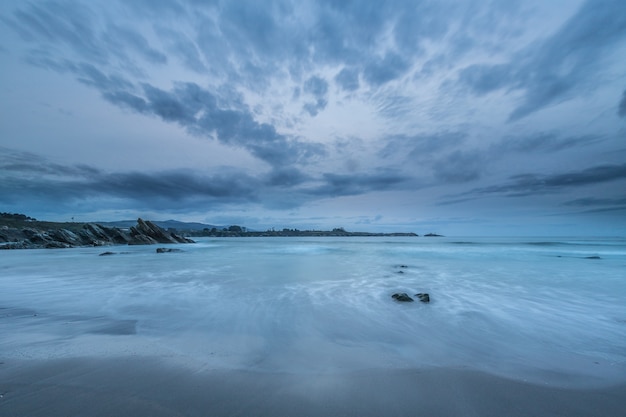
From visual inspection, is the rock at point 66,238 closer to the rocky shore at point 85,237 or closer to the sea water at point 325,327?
the rocky shore at point 85,237

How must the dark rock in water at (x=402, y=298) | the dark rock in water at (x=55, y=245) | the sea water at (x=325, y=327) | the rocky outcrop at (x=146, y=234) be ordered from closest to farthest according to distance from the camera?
the sea water at (x=325, y=327) → the dark rock in water at (x=402, y=298) → the dark rock in water at (x=55, y=245) → the rocky outcrop at (x=146, y=234)

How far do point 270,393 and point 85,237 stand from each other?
158 ft

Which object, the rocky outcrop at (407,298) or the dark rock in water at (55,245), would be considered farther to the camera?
the dark rock in water at (55,245)

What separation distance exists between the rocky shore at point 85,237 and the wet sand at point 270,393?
42.2 metres

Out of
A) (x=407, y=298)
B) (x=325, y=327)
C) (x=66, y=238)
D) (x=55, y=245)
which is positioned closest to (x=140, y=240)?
(x=66, y=238)

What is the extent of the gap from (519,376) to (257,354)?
338 cm

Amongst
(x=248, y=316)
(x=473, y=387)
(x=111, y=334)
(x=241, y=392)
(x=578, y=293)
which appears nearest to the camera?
(x=241, y=392)

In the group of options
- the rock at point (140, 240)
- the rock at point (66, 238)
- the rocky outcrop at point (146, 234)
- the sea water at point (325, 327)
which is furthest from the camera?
the rocky outcrop at point (146, 234)

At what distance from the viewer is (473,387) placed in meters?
3.04

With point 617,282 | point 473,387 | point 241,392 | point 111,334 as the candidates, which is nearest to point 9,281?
point 111,334

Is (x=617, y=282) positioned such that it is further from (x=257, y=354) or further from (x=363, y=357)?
(x=257, y=354)

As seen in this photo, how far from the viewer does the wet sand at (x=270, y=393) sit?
2.53 m

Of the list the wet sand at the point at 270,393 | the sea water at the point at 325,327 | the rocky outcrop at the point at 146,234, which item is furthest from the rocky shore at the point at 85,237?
the wet sand at the point at 270,393

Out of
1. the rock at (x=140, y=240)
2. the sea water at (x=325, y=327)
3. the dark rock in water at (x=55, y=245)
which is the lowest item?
the sea water at (x=325, y=327)
